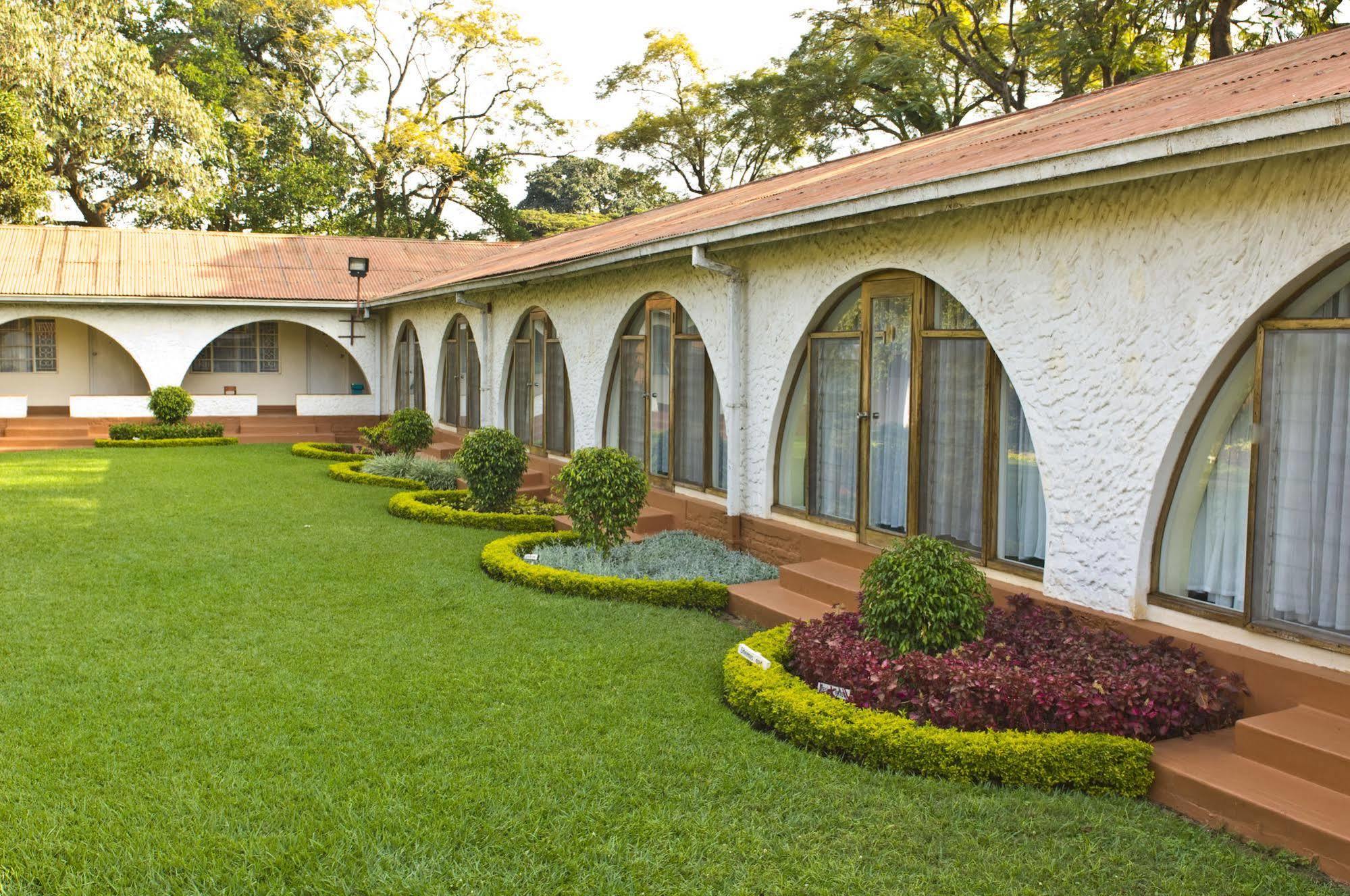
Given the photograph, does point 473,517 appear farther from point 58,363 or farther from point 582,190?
point 582,190

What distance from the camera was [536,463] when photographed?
1425cm

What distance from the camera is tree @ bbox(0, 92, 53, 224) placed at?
25344mm

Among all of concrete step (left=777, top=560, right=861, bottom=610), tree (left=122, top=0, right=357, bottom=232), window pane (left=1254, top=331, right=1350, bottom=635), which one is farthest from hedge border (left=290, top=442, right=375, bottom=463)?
tree (left=122, top=0, right=357, bottom=232)

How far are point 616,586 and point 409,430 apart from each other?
897 cm

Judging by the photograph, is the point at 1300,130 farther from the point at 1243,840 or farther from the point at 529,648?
the point at 529,648

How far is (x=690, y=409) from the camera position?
10469mm

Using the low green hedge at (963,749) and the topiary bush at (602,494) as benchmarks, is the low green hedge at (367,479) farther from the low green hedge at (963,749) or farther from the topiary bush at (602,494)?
the low green hedge at (963,749)

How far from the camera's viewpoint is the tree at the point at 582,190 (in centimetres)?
3875

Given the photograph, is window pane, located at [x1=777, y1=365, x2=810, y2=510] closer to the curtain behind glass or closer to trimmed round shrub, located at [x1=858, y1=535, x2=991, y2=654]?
trimmed round shrub, located at [x1=858, y1=535, x2=991, y2=654]

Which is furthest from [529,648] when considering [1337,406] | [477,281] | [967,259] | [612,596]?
[477,281]

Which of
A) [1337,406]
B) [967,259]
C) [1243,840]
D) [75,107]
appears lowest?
[1243,840]

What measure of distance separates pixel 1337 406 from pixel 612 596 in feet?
16.6

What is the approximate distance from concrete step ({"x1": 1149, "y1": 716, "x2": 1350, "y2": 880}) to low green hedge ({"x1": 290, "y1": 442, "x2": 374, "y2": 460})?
15.3m

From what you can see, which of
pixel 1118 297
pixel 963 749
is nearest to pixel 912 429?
pixel 1118 297
